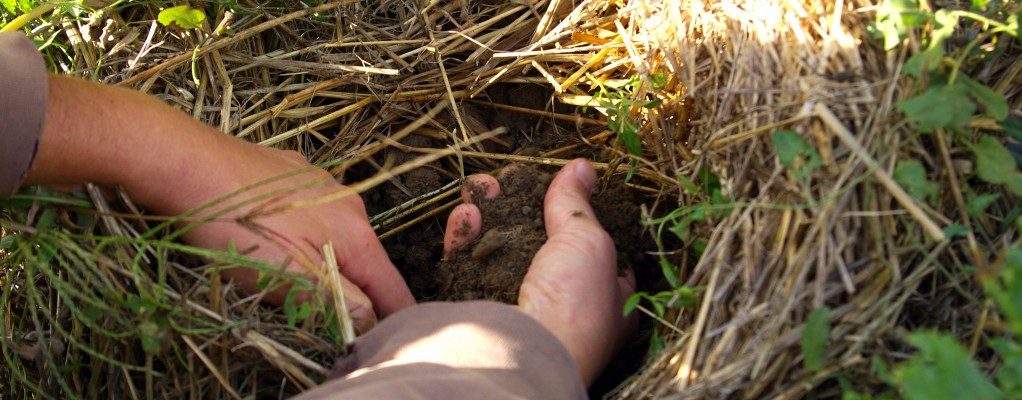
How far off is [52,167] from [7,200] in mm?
120

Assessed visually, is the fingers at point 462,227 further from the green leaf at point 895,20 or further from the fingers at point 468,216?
the green leaf at point 895,20

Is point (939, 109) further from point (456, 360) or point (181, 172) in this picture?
point (181, 172)

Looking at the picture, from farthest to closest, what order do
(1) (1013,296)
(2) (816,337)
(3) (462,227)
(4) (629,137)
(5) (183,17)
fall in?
(5) (183,17)
(3) (462,227)
(4) (629,137)
(2) (816,337)
(1) (1013,296)

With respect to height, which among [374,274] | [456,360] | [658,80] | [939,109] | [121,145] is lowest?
[374,274]

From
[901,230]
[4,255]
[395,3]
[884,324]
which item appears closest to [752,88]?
[901,230]

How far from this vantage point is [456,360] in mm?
1505

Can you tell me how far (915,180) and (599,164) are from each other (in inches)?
35.1

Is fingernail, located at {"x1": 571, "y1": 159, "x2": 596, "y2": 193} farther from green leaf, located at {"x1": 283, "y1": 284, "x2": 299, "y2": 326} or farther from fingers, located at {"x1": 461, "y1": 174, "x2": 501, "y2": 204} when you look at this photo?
green leaf, located at {"x1": 283, "y1": 284, "x2": 299, "y2": 326}

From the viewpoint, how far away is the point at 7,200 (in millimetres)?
1681

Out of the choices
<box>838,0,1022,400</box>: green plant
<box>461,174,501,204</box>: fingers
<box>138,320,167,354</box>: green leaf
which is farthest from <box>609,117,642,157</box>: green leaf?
<box>138,320,167,354</box>: green leaf

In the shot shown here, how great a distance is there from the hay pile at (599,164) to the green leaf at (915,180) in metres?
0.02

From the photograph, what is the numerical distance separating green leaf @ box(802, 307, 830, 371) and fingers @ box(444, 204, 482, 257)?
89 centimetres

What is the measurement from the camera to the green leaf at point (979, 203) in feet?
4.66

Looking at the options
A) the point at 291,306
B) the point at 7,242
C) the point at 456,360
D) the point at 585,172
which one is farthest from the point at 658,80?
the point at 7,242
